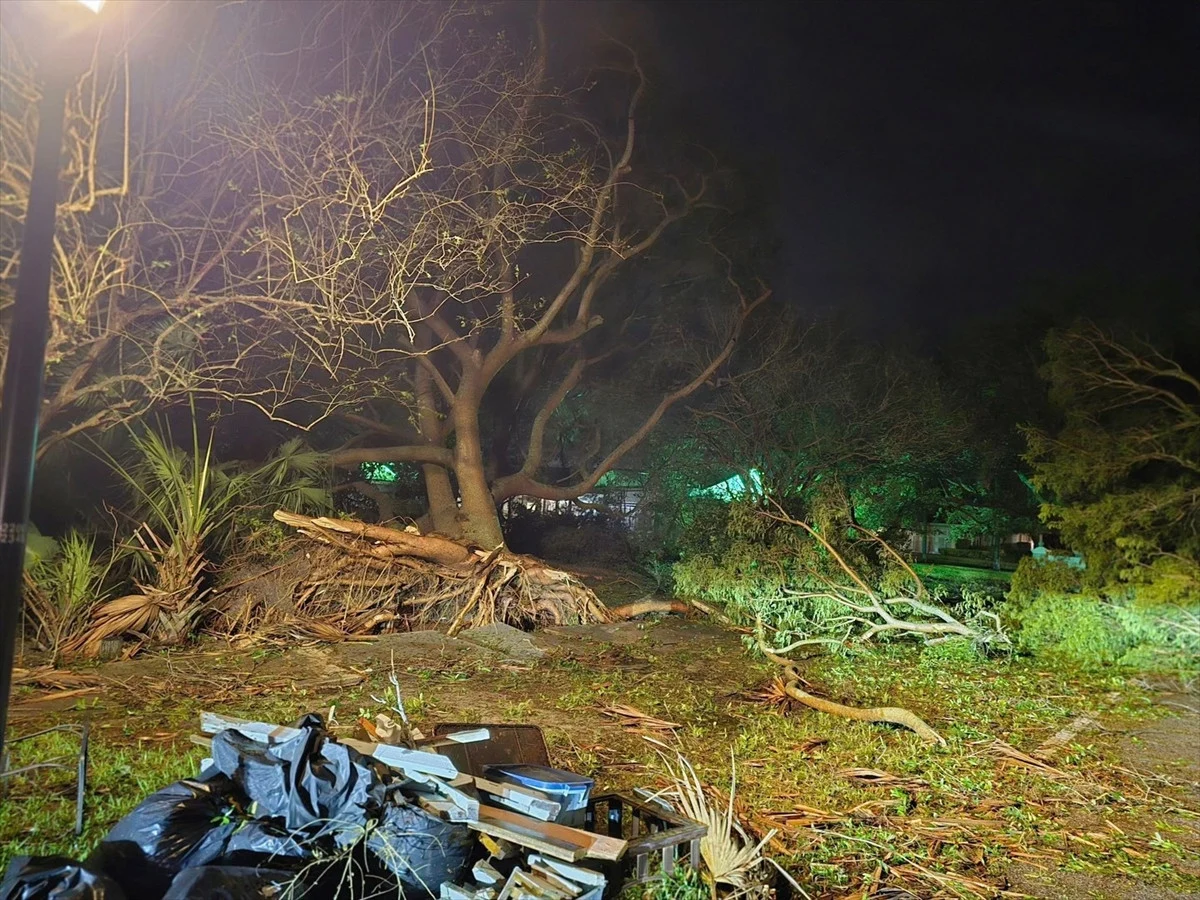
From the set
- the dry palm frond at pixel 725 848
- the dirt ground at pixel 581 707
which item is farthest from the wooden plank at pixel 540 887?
the dirt ground at pixel 581 707

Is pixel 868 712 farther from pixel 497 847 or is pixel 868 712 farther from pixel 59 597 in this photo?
pixel 59 597

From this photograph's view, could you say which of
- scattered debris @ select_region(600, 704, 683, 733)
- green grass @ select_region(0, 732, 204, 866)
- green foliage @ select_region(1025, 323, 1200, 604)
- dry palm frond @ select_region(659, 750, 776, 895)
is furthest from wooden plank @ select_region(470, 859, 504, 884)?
green foliage @ select_region(1025, 323, 1200, 604)

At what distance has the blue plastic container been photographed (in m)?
3.62

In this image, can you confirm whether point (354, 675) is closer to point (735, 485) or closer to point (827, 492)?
point (827, 492)

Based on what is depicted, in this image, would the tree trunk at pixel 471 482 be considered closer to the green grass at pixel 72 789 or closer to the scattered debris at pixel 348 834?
the green grass at pixel 72 789

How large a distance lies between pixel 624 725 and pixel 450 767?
3319mm

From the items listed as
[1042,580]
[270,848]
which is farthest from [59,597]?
[1042,580]

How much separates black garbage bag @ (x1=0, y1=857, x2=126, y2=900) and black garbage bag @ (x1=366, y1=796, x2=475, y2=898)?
0.83 meters

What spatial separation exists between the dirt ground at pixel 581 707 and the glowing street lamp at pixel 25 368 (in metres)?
2.38

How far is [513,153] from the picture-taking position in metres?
11.4

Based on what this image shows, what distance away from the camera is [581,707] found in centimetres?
700

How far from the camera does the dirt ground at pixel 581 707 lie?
4.86 meters

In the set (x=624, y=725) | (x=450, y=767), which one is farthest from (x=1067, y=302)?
(x=450, y=767)

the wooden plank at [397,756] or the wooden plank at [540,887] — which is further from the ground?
the wooden plank at [397,756]
